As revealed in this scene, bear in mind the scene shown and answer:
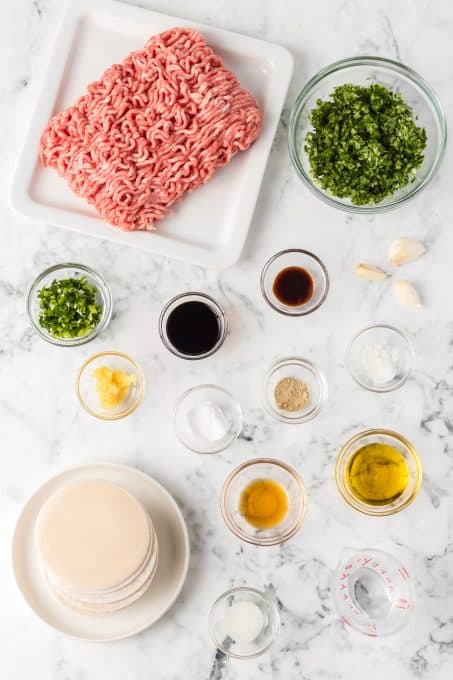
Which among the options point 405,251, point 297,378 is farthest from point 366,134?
point 297,378

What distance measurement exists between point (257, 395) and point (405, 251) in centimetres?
65

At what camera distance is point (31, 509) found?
2348mm

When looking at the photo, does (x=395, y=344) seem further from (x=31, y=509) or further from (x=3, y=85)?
(x=3, y=85)

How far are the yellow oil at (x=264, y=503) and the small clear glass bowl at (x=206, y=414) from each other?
0.55 feet

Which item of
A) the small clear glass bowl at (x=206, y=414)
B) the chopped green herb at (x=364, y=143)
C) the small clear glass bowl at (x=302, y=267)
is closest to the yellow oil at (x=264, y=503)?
the small clear glass bowl at (x=206, y=414)

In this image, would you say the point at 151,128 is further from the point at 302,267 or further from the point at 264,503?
the point at 264,503

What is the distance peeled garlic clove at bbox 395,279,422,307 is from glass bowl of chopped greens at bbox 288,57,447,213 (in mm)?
259

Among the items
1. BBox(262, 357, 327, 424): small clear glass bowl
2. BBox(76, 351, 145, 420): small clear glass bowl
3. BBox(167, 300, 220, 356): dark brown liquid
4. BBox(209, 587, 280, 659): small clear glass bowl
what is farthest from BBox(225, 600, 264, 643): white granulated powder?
BBox(167, 300, 220, 356): dark brown liquid

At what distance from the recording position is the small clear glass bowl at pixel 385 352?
8.08 feet

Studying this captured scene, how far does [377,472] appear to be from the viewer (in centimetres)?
242

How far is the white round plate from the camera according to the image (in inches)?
91.7

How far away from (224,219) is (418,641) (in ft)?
4.79

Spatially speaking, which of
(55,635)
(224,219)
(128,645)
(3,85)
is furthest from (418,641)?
(3,85)

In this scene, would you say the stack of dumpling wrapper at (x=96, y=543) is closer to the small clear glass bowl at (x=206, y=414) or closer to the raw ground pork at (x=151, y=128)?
the small clear glass bowl at (x=206, y=414)
